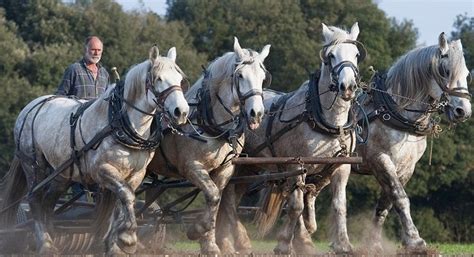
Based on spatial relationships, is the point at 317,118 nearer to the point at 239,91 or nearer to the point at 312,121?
the point at 312,121

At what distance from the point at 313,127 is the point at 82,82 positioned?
8.73ft

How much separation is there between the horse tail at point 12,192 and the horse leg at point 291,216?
9.67 ft

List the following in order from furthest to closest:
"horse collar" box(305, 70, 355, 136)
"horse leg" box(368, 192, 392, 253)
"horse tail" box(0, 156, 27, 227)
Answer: "horse leg" box(368, 192, 392, 253) < "horse tail" box(0, 156, 27, 227) < "horse collar" box(305, 70, 355, 136)

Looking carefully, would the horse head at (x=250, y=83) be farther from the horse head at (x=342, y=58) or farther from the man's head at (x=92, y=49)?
the man's head at (x=92, y=49)

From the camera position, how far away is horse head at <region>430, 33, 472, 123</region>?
35.2 feet

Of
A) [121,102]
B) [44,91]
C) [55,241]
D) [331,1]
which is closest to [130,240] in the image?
[121,102]

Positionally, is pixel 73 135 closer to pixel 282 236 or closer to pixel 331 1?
pixel 282 236

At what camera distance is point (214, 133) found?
34.1 feet

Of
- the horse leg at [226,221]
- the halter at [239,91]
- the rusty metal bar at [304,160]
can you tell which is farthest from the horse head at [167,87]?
the horse leg at [226,221]

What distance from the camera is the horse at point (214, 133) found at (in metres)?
10.1

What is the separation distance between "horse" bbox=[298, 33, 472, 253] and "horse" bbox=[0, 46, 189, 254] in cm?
201

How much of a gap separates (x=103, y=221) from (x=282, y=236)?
172cm

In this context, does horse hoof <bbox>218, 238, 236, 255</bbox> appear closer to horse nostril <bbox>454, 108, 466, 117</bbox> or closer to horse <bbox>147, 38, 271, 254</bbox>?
horse <bbox>147, 38, 271, 254</bbox>

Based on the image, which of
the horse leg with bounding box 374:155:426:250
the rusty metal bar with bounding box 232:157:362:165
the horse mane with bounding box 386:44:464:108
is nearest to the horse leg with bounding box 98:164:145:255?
the rusty metal bar with bounding box 232:157:362:165
